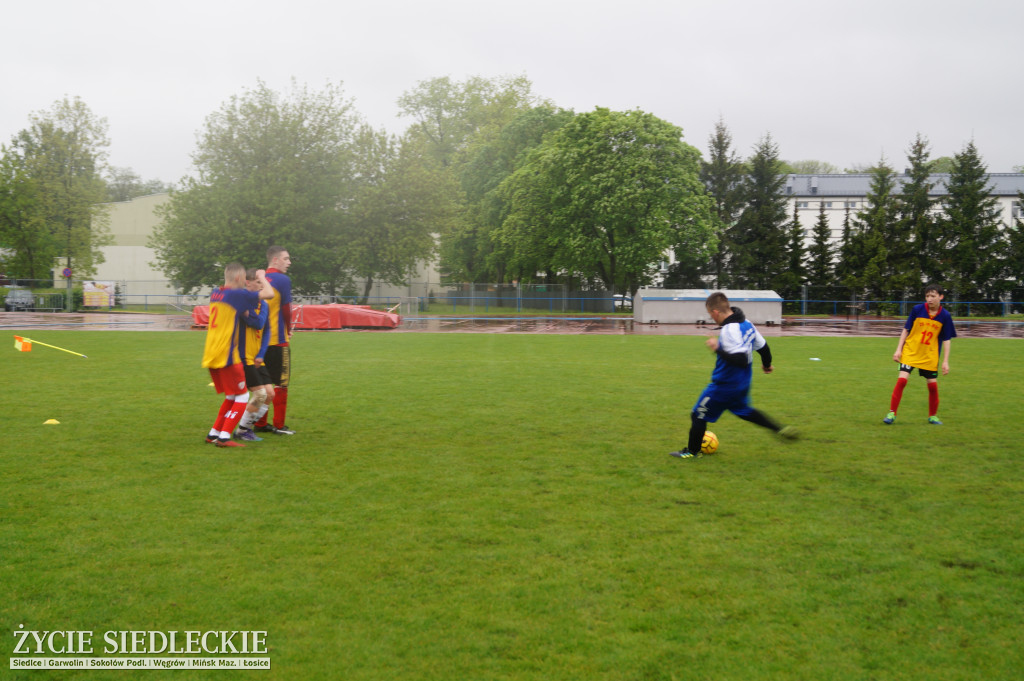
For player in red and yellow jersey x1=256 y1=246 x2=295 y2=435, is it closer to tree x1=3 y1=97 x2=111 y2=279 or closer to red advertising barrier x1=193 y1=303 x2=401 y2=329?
red advertising barrier x1=193 y1=303 x2=401 y2=329

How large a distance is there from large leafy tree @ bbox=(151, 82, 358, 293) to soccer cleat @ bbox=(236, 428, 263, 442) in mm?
38082

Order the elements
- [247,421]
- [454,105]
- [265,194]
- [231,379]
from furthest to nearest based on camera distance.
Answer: [454,105], [265,194], [247,421], [231,379]

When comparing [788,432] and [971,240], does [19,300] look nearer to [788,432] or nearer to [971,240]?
[788,432]

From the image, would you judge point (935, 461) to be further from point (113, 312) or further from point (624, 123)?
point (113, 312)

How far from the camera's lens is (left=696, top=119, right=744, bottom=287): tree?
53688mm

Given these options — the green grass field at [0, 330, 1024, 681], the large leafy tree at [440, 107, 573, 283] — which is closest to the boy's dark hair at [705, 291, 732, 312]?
the green grass field at [0, 330, 1024, 681]

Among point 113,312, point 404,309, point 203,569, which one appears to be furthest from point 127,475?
point 113,312

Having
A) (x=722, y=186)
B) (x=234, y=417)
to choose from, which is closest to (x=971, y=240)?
(x=722, y=186)

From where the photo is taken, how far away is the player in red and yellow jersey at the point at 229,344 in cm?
795

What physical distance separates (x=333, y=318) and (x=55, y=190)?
3042cm

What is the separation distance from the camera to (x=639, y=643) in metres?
3.67

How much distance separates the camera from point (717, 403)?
7.63 m

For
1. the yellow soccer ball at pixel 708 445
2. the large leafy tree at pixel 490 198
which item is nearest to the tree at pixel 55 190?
the large leafy tree at pixel 490 198

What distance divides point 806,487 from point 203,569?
196 inches
